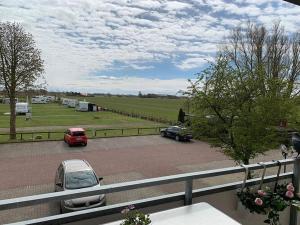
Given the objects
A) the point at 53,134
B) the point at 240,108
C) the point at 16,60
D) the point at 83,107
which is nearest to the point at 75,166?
the point at 240,108

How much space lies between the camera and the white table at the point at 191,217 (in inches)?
107

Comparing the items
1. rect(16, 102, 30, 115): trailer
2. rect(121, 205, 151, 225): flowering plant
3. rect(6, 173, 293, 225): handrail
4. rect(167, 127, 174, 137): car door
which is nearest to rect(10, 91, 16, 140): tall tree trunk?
rect(167, 127, 174, 137): car door

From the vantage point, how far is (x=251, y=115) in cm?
1315

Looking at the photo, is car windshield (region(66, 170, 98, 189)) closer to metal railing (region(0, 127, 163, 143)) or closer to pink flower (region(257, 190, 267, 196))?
Result: pink flower (region(257, 190, 267, 196))

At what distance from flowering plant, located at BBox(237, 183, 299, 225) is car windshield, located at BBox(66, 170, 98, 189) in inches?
306

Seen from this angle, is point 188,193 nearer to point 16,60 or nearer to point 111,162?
point 111,162

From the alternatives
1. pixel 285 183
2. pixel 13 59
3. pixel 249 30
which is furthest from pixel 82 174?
pixel 249 30

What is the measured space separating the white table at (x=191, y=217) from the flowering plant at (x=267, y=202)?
Result: 0.79 m

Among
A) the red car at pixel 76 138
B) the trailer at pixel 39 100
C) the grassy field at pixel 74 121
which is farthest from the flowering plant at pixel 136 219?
the trailer at pixel 39 100

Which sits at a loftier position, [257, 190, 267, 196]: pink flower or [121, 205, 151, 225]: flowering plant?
[121, 205, 151, 225]: flowering plant

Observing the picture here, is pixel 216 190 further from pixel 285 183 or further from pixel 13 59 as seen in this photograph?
pixel 13 59

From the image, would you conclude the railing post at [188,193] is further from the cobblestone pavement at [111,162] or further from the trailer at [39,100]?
the trailer at [39,100]

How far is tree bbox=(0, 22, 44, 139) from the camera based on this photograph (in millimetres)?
24781

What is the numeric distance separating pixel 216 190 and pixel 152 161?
1715 cm
